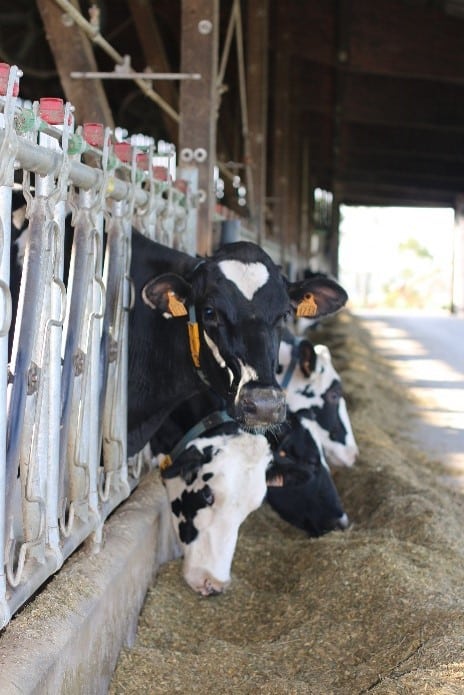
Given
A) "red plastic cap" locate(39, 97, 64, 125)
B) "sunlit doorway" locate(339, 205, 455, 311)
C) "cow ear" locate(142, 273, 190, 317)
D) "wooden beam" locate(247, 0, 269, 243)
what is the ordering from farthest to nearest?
"sunlit doorway" locate(339, 205, 455, 311), "wooden beam" locate(247, 0, 269, 243), "cow ear" locate(142, 273, 190, 317), "red plastic cap" locate(39, 97, 64, 125)

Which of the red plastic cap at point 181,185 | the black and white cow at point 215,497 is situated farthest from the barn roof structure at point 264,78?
→ the black and white cow at point 215,497

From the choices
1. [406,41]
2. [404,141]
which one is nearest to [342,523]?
[406,41]

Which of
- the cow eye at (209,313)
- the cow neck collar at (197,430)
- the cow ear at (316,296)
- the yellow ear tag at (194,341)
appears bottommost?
the cow neck collar at (197,430)

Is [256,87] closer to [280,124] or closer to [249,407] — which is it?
[280,124]

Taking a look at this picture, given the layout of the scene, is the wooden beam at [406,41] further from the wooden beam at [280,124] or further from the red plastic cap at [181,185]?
the red plastic cap at [181,185]

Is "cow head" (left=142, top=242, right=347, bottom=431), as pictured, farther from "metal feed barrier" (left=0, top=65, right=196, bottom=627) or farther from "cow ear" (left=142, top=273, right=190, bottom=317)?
"metal feed barrier" (left=0, top=65, right=196, bottom=627)

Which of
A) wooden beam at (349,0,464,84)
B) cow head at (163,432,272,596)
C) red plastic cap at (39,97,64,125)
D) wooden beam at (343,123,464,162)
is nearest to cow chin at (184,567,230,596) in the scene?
cow head at (163,432,272,596)

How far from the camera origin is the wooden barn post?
564cm

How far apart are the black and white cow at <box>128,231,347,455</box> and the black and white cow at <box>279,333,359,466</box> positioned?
1.33 meters

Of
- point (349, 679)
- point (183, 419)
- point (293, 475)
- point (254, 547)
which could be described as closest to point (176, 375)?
point (183, 419)

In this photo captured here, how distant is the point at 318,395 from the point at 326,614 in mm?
2148

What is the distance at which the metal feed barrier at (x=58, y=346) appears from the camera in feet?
8.00

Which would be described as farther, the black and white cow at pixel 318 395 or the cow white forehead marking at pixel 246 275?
Result: the black and white cow at pixel 318 395

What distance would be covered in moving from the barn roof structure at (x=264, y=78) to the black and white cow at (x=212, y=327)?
5.04 ft
